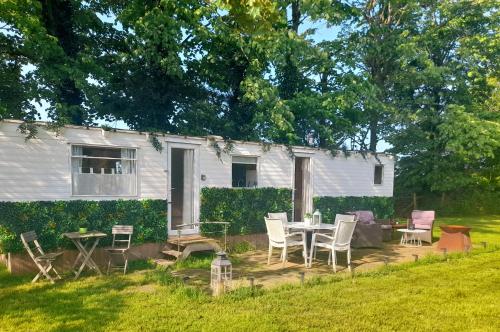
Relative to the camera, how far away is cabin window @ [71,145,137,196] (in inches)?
323

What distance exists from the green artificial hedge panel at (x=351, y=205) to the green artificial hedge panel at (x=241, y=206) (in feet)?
4.98

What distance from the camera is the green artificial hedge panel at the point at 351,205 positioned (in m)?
12.6

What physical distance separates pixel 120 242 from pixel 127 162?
176cm

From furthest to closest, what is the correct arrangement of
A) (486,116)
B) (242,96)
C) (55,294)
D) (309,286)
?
1. (486,116)
2. (242,96)
3. (309,286)
4. (55,294)

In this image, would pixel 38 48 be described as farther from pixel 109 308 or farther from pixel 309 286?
pixel 309 286

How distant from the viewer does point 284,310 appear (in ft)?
17.7

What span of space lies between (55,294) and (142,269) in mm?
2029

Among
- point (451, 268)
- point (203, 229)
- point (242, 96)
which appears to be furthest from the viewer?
point (242, 96)

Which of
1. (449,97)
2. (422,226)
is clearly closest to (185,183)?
(422,226)

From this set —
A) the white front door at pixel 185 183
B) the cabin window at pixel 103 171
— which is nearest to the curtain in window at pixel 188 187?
the white front door at pixel 185 183

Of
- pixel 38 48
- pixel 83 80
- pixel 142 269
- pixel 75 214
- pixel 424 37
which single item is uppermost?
pixel 424 37

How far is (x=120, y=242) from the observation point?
28.5 feet

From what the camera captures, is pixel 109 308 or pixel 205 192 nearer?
pixel 109 308

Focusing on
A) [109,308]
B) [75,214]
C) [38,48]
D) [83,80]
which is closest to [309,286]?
[109,308]
